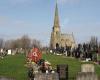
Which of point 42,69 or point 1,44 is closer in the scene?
point 42,69

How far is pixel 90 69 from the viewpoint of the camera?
24.3 meters

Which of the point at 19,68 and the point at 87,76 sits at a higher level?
the point at 19,68

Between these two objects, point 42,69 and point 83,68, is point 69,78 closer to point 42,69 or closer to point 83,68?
point 42,69

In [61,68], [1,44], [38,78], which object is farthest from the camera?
[1,44]

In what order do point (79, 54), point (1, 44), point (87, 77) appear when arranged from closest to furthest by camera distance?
point (87, 77)
point (79, 54)
point (1, 44)

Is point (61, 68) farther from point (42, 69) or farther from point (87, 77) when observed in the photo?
point (87, 77)

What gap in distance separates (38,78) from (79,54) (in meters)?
55.4

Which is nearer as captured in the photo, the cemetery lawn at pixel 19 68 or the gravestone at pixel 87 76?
the gravestone at pixel 87 76

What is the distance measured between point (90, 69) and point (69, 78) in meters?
6.66

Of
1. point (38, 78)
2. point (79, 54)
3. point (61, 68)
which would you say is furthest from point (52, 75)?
point (79, 54)

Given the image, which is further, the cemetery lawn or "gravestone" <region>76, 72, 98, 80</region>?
the cemetery lawn

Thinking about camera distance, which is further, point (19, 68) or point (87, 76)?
point (19, 68)

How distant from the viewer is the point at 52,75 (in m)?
22.0

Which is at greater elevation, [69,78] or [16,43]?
[16,43]
